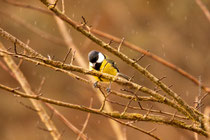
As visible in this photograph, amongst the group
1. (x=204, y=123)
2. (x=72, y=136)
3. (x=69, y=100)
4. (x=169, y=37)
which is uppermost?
(x=169, y=37)

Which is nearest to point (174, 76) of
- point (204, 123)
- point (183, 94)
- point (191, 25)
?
point (183, 94)

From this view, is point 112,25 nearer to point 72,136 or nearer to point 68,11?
point 68,11

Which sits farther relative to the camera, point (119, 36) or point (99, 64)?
point (119, 36)

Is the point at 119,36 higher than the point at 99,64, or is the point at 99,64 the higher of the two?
the point at 119,36

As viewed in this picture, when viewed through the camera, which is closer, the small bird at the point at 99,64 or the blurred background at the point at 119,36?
the small bird at the point at 99,64

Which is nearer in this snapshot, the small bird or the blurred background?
the small bird

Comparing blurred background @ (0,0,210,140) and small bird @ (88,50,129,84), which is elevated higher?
blurred background @ (0,0,210,140)

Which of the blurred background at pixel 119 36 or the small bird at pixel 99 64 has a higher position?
the blurred background at pixel 119 36

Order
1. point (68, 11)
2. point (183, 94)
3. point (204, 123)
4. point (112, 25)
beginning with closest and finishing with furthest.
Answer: point (204, 123)
point (183, 94)
point (68, 11)
point (112, 25)
